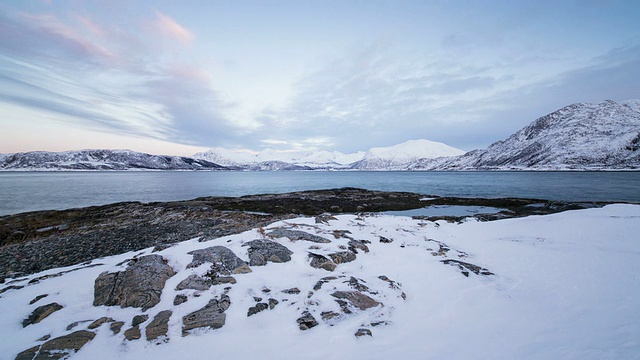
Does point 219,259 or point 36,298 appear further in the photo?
point 219,259

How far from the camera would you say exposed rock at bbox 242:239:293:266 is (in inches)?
364

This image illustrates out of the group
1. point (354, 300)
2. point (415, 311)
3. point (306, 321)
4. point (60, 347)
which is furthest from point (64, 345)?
point (415, 311)

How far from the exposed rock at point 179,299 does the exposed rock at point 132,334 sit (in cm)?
96

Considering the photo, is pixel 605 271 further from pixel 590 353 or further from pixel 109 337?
pixel 109 337

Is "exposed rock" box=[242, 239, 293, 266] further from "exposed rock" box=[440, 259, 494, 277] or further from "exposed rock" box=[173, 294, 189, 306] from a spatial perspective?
"exposed rock" box=[440, 259, 494, 277]

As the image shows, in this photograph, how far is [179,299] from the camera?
23.2 feet

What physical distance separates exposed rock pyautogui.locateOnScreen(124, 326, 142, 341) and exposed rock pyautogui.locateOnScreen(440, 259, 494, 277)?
32.7 ft

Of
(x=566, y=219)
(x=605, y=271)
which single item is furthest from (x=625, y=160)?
(x=605, y=271)

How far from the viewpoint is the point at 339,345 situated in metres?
5.61

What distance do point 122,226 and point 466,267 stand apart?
26728mm

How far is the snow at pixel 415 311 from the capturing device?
5508 mm

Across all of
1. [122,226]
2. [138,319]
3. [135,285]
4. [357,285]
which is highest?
[135,285]

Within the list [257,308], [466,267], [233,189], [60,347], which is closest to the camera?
[60,347]

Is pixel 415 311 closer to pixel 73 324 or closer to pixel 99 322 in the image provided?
pixel 99 322
